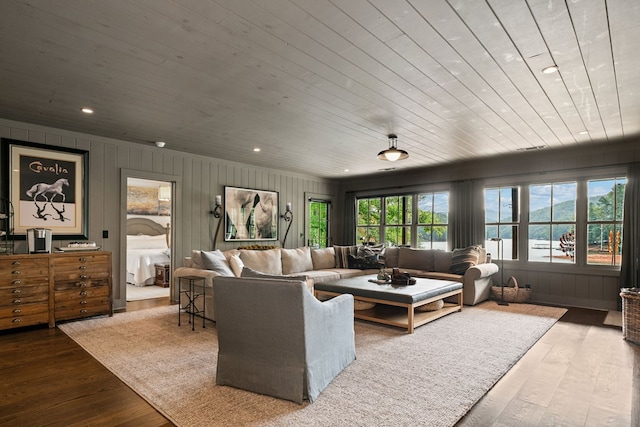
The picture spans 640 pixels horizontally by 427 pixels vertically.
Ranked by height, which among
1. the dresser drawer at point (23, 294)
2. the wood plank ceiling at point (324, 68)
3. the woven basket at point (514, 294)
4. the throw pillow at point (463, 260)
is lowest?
the woven basket at point (514, 294)

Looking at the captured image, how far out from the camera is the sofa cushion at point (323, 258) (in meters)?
6.74

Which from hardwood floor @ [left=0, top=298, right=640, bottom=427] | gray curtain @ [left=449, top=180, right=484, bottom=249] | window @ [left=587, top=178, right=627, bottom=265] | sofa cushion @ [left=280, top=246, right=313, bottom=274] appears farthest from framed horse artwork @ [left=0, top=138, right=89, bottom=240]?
window @ [left=587, top=178, right=627, bottom=265]

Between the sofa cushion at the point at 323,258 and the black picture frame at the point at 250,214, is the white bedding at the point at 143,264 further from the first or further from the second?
the sofa cushion at the point at 323,258

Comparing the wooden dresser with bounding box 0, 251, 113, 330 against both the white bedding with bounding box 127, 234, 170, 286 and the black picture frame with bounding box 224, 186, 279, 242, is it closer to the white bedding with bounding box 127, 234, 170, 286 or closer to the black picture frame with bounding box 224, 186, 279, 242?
the black picture frame with bounding box 224, 186, 279, 242

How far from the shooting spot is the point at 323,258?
6848mm

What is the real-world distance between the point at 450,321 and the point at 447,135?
2.44 meters

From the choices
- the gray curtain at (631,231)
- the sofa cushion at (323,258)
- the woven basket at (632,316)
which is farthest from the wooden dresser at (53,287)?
the gray curtain at (631,231)

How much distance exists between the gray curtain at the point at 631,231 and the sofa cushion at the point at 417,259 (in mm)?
2726

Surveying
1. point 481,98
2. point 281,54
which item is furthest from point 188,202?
point 481,98

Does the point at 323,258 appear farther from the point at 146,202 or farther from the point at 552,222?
the point at 146,202

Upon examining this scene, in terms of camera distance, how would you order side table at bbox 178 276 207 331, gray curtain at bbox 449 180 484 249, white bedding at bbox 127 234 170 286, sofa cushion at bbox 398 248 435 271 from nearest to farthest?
side table at bbox 178 276 207 331 → sofa cushion at bbox 398 248 435 271 → gray curtain at bbox 449 180 484 249 → white bedding at bbox 127 234 170 286

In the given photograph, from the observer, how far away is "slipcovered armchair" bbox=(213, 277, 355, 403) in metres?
2.43

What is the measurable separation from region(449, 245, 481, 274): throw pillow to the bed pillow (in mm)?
6556

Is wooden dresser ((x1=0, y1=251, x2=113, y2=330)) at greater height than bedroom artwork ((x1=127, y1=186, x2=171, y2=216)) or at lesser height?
lesser
